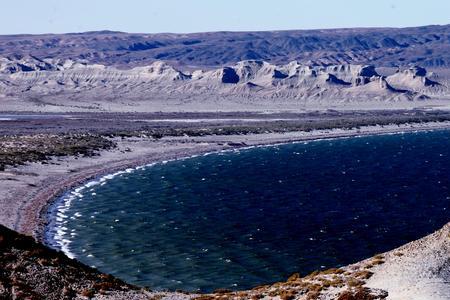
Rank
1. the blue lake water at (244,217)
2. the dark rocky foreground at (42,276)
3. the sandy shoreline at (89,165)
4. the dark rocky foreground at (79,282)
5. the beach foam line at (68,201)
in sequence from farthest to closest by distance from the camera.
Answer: the sandy shoreline at (89,165) → the beach foam line at (68,201) → the blue lake water at (244,217) → the dark rocky foreground at (42,276) → the dark rocky foreground at (79,282)

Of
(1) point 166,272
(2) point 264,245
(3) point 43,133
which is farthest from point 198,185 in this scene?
(3) point 43,133

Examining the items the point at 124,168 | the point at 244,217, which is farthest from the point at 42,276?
the point at 124,168

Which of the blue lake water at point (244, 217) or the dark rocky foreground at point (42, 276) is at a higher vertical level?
the dark rocky foreground at point (42, 276)

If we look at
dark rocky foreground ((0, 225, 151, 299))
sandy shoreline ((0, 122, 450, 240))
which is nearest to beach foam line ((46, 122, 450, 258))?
sandy shoreline ((0, 122, 450, 240))

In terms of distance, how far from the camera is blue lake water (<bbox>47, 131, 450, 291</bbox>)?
4669cm

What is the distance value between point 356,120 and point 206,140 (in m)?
55.5

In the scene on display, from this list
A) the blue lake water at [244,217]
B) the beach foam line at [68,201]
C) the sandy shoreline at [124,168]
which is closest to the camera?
the sandy shoreline at [124,168]

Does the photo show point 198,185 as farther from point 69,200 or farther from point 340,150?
point 340,150

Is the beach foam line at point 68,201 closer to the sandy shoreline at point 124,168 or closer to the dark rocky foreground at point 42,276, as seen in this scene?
the sandy shoreline at point 124,168

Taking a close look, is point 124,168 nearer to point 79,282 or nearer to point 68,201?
point 68,201

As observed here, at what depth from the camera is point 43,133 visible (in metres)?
126

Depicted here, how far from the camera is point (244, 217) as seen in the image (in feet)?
203

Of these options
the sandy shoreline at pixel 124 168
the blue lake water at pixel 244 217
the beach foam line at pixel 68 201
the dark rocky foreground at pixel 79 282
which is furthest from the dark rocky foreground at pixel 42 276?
the beach foam line at pixel 68 201

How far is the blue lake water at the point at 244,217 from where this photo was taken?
46688 millimetres
